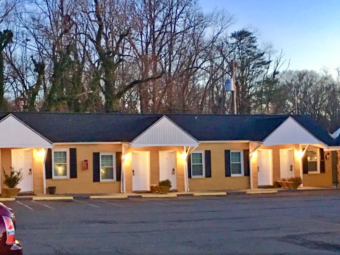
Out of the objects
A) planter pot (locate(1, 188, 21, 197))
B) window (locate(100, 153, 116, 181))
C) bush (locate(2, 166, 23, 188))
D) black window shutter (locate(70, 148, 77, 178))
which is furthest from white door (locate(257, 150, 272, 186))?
planter pot (locate(1, 188, 21, 197))

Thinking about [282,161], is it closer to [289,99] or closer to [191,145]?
[191,145]

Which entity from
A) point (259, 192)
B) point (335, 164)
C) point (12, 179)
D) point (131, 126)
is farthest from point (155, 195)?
point (335, 164)

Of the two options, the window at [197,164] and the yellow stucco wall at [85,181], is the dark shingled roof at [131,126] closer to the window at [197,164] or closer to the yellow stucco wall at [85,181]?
the yellow stucco wall at [85,181]

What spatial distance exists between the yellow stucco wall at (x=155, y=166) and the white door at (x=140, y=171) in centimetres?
24

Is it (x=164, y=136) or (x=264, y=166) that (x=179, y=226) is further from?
(x=264, y=166)

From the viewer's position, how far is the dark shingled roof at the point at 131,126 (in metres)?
30.8

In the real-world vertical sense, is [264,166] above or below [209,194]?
above

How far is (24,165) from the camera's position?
96.4 feet

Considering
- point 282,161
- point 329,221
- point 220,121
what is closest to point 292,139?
point 282,161

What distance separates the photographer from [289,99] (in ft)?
226

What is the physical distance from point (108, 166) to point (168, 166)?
3.51m

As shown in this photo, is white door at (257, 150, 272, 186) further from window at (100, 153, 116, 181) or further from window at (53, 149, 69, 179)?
window at (53, 149, 69, 179)

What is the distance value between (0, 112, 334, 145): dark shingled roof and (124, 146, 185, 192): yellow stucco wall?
1.23 metres

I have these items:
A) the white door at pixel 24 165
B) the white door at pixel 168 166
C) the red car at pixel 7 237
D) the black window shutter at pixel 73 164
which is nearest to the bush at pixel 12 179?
the white door at pixel 24 165
